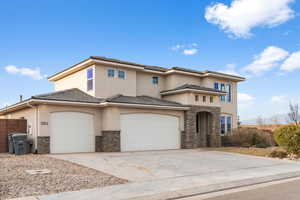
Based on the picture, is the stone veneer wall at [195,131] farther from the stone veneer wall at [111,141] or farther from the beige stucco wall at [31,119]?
the beige stucco wall at [31,119]

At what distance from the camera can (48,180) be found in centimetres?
799

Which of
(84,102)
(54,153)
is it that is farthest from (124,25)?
(54,153)

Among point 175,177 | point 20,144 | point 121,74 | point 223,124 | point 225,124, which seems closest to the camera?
point 175,177

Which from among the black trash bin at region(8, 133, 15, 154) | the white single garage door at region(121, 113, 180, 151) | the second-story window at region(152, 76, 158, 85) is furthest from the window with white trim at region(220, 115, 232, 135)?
the black trash bin at region(8, 133, 15, 154)

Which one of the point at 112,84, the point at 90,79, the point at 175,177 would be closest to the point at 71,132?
the point at 90,79

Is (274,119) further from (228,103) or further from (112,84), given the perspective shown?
(112,84)

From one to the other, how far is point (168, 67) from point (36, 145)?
12354 mm

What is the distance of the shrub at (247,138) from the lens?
22344 millimetres

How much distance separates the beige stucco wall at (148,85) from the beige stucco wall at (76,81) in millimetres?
4135

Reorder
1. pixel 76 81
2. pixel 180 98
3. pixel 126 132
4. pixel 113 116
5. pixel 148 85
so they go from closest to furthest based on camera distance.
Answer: pixel 113 116, pixel 126 132, pixel 76 81, pixel 180 98, pixel 148 85

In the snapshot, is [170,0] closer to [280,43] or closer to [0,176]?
[280,43]

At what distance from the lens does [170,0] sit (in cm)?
1659

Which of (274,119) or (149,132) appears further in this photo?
(274,119)

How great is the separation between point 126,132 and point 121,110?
152 cm
